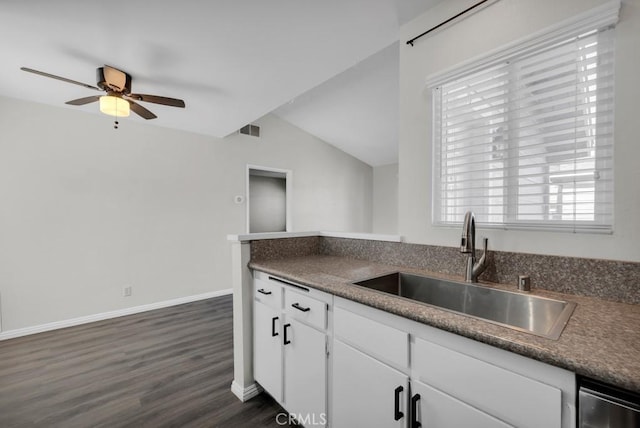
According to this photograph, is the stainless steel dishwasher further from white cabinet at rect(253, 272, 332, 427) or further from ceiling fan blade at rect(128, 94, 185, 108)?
ceiling fan blade at rect(128, 94, 185, 108)

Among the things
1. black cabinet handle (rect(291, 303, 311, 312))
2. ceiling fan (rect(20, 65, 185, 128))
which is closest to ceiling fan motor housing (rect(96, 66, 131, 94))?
ceiling fan (rect(20, 65, 185, 128))

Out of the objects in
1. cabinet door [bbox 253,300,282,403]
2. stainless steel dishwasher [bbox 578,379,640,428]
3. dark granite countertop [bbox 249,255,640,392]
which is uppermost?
dark granite countertop [bbox 249,255,640,392]

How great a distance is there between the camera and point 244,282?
1.84m

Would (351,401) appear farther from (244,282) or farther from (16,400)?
(16,400)

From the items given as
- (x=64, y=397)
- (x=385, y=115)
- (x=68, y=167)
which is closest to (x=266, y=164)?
(x=385, y=115)

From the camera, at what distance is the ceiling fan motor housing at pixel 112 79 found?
88.8 inches

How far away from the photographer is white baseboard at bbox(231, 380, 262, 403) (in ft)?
6.09

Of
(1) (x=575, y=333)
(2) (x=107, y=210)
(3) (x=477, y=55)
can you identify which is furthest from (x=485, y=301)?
(2) (x=107, y=210)

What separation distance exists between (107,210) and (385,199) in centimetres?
522

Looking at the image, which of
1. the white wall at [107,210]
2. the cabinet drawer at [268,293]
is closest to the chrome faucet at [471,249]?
the cabinet drawer at [268,293]

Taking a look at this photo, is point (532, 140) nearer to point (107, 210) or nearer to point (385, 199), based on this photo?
point (107, 210)

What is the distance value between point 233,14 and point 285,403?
2445 mm

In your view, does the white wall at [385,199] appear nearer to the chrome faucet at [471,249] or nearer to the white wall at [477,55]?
the white wall at [477,55]

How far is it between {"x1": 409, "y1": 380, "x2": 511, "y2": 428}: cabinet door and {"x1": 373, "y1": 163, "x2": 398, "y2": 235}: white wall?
544 centimetres
